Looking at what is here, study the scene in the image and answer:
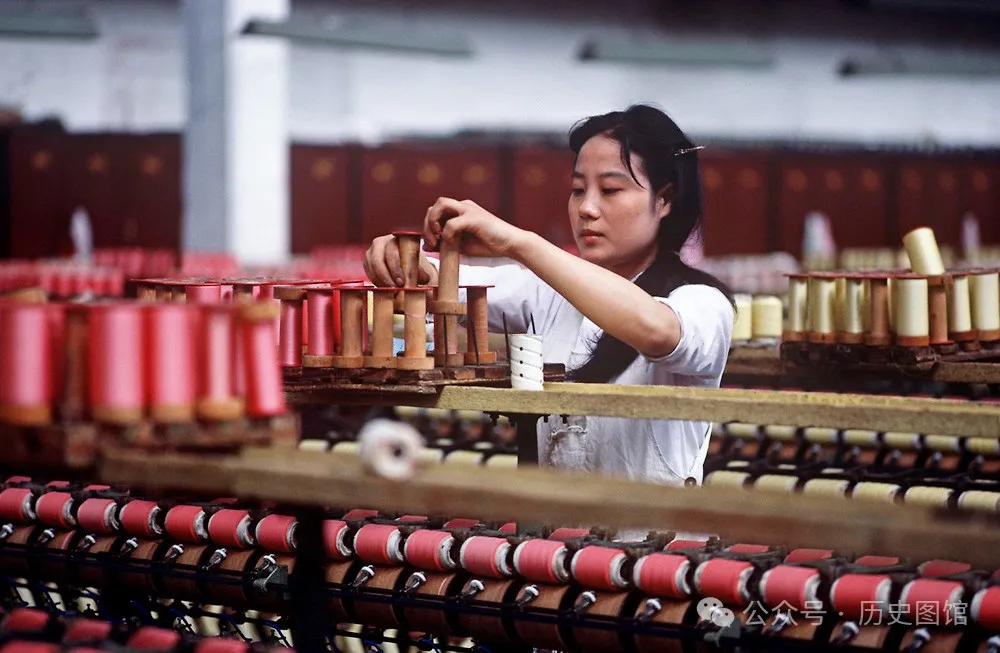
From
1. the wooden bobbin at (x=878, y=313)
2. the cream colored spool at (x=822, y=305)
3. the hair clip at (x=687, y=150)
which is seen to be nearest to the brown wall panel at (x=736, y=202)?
the cream colored spool at (x=822, y=305)

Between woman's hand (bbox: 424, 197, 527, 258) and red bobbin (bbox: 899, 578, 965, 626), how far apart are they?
1176mm

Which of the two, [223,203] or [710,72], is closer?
[223,203]

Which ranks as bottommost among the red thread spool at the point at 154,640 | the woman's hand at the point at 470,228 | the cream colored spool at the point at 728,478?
the cream colored spool at the point at 728,478

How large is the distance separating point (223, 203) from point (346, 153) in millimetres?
3074

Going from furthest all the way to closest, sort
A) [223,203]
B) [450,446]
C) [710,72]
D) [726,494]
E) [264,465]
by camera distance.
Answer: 1. [710,72]
2. [223,203]
3. [450,446]
4. [264,465]
5. [726,494]

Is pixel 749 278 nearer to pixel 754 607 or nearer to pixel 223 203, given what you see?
pixel 223 203

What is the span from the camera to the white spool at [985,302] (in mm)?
4527

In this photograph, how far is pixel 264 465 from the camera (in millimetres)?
2518

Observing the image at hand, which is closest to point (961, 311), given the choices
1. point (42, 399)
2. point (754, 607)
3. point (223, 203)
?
point (754, 607)

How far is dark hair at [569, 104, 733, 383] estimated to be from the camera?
12.2 feet

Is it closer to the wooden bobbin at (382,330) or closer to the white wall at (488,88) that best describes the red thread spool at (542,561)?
the wooden bobbin at (382,330)

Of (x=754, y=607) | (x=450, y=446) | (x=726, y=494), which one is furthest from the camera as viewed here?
(x=450, y=446)

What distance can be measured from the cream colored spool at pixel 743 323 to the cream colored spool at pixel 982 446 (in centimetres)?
95

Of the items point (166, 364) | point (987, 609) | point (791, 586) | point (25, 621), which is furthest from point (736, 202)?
point (166, 364)
